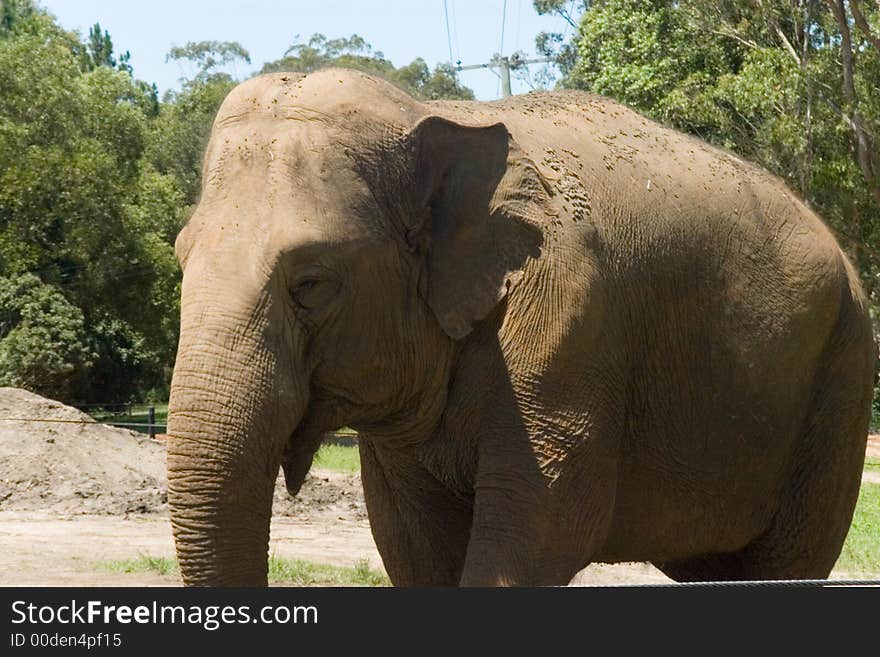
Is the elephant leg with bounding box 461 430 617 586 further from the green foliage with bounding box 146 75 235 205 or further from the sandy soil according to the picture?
the green foliage with bounding box 146 75 235 205

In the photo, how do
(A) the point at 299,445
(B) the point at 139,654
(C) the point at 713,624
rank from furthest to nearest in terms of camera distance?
(A) the point at 299,445 → (C) the point at 713,624 → (B) the point at 139,654

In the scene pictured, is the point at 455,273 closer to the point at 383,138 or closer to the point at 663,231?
the point at 383,138

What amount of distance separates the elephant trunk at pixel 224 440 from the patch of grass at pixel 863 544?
735 centimetres

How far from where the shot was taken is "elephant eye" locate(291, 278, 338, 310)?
451 centimetres

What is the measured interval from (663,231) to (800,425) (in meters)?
1.21

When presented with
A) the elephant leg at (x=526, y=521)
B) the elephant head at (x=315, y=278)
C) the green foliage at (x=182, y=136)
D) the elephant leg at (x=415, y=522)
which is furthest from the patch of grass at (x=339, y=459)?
the green foliage at (x=182, y=136)

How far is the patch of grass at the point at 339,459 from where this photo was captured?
2002cm

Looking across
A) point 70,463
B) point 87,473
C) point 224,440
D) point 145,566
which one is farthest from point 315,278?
point 70,463

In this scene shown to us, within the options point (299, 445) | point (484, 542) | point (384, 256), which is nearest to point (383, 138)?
point (384, 256)

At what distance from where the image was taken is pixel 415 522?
575 cm

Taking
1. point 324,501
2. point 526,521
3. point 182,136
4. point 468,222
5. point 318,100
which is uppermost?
point 182,136

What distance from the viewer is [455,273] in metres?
4.85

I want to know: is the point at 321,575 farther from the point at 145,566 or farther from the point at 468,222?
the point at 468,222

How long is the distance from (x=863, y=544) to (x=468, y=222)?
837cm
